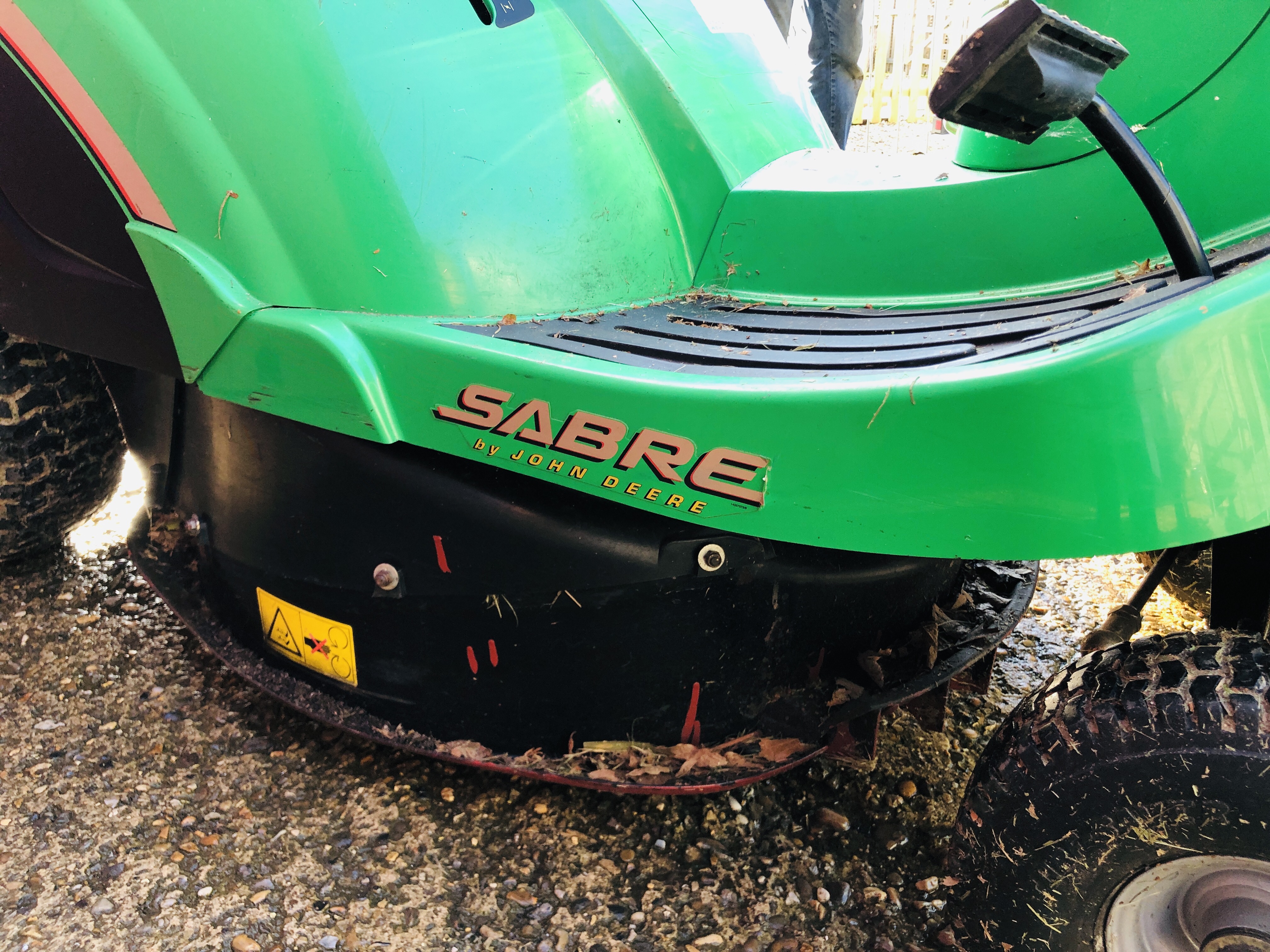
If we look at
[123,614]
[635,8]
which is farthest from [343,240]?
[123,614]

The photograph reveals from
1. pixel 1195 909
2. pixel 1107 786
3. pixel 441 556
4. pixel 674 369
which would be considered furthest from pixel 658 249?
pixel 1195 909

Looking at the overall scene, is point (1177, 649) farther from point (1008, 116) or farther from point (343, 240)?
point (343, 240)

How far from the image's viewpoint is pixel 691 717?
1197mm

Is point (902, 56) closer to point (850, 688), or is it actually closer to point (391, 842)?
point (850, 688)

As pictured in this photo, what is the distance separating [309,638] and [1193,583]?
1.63 m

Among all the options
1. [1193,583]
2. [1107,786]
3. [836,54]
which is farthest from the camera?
[836,54]

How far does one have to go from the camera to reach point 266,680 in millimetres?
1363

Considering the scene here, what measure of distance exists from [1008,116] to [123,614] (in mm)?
1827

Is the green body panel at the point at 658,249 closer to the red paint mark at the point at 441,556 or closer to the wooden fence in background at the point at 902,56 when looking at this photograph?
the red paint mark at the point at 441,556

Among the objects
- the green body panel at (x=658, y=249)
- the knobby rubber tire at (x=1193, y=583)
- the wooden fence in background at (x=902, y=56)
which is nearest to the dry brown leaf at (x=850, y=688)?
the green body panel at (x=658, y=249)

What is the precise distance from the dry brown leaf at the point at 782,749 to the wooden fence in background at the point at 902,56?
6.65 meters

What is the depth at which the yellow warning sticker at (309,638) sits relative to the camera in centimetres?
128

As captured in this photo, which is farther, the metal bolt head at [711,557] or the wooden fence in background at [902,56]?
the wooden fence in background at [902,56]

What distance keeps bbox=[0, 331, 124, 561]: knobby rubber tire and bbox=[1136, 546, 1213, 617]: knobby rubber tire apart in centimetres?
200
